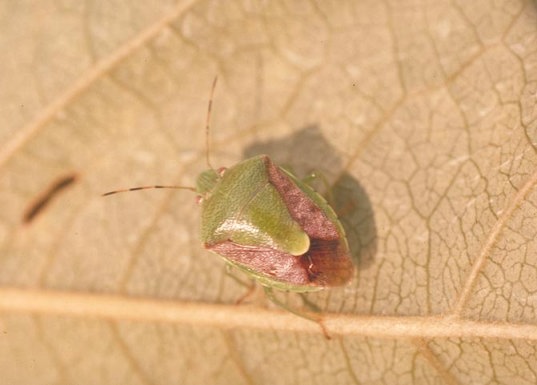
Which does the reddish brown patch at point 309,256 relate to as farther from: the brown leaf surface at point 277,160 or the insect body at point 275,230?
the brown leaf surface at point 277,160

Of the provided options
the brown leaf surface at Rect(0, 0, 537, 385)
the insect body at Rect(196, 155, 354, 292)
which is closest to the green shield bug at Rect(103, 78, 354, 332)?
the insect body at Rect(196, 155, 354, 292)

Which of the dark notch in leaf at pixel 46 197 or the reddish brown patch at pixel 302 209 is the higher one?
the dark notch in leaf at pixel 46 197

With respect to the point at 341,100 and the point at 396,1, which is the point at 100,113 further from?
the point at 396,1

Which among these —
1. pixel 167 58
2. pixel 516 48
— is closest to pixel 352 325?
pixel 516 48

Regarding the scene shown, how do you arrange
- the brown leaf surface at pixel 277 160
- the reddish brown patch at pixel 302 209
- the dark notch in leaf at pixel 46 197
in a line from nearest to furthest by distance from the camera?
1. the brown leaf surface at pixel 277 160
2. the reddish brown patch at pixel 302 209
3. the dark notch in leaf at pixel 46 197

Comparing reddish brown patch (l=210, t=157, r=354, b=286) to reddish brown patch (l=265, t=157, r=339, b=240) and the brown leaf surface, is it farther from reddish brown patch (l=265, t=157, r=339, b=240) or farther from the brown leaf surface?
the brown leaf surface

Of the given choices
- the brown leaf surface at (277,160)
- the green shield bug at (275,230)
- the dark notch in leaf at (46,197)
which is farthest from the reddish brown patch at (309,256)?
the dark notch in leaf at (46,197)

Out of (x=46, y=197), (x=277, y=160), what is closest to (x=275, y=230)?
(x=277, y=160)
